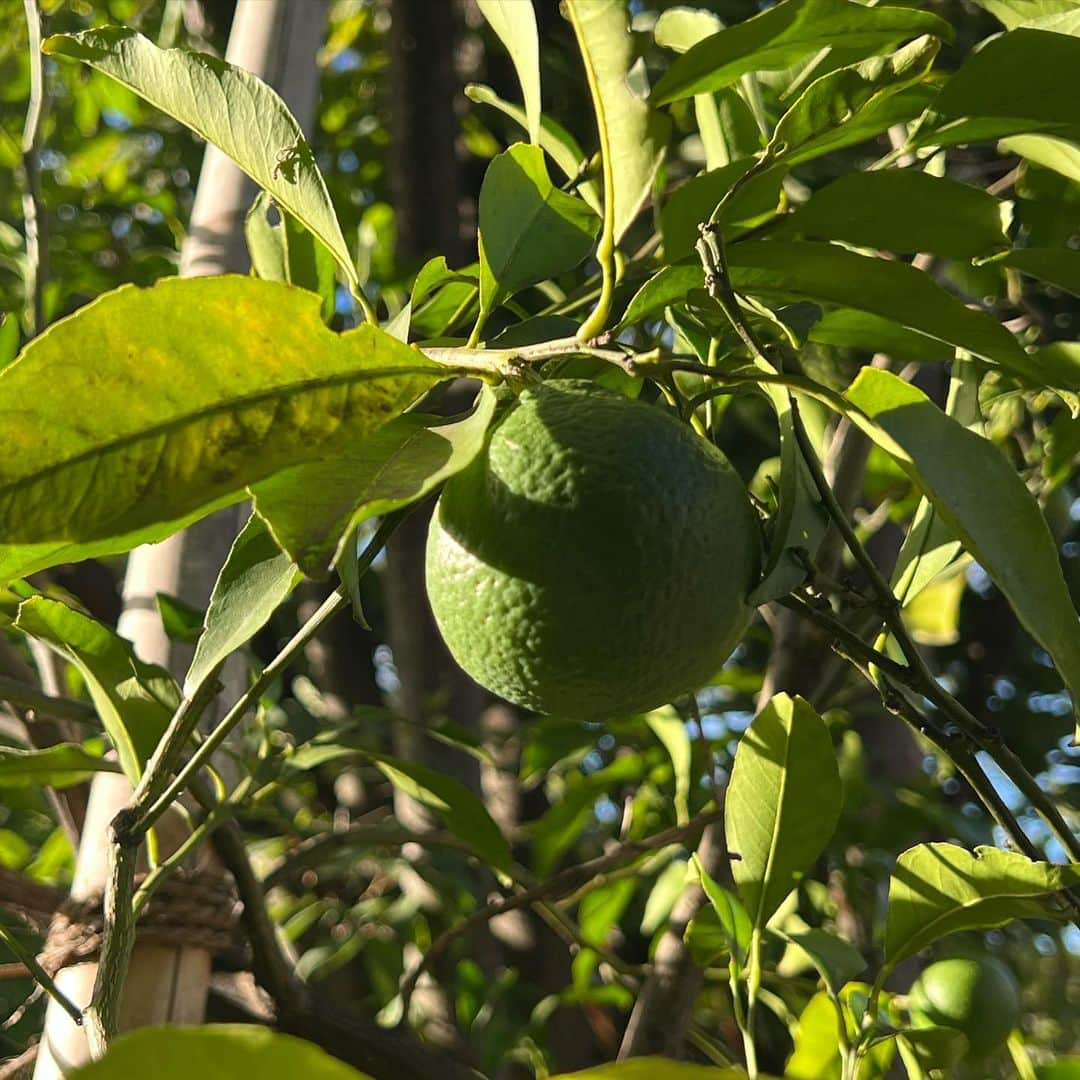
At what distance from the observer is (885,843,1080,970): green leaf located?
451mm

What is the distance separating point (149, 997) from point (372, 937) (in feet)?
2.34

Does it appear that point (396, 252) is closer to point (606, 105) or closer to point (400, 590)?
point (400, 590)

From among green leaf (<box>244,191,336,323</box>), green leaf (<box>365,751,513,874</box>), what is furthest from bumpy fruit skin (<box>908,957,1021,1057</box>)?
green leaf (<box>244,191,336,323</box>)

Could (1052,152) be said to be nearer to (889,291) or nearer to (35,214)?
(889,291)

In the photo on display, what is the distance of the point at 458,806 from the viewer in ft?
2.30

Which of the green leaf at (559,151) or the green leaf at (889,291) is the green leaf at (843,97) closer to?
the green leaf at (889,291)

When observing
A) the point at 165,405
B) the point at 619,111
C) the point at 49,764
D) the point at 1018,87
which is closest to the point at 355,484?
the point at 165,405

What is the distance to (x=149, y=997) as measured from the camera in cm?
64

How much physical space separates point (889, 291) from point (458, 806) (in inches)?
15.7

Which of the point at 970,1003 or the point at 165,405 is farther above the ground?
the point at 165,405

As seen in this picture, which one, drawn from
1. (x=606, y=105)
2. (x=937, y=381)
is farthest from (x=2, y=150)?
(x=606, y=105)

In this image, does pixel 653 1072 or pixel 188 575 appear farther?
pixel 188 575

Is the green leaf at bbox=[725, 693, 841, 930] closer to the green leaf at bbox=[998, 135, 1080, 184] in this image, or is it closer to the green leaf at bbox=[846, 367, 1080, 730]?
the green leaf at bbox=[846, 367, 1080, 730]

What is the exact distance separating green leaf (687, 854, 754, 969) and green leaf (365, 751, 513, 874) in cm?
18
